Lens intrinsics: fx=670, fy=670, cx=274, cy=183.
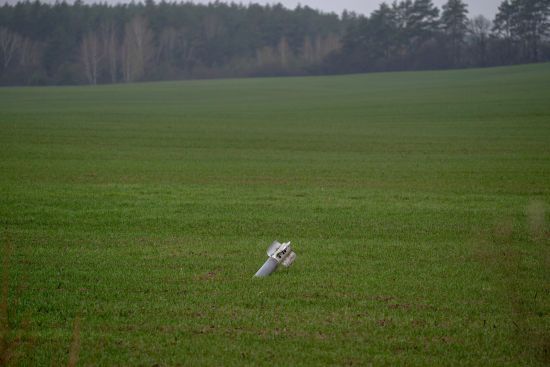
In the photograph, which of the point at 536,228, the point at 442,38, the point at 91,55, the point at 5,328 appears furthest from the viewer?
the point at 91,55

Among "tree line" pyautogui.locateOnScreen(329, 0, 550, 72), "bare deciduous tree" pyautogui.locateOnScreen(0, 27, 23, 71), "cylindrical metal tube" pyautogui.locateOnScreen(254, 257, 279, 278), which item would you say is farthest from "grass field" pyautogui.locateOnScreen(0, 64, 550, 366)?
"bare deciduous tree" pyautogui.locateOnScreen(0, 27, 23, 71)

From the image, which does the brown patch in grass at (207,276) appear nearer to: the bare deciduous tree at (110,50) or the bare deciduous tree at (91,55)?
the bare deciduous tree at (91,55)

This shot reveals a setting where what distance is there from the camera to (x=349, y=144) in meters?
33.2

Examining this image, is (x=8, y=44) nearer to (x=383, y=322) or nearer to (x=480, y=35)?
(x=480, y=35)

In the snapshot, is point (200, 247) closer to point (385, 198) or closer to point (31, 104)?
point (385, 198)

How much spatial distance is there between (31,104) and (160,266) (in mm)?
61041

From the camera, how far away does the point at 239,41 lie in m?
146

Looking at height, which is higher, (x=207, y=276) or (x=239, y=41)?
(x=239, y=41)

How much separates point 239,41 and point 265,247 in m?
139

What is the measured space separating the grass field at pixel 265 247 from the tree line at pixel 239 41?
88.3 meters

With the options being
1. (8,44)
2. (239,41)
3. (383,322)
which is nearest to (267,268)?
(383,322)

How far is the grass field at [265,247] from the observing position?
687 cm

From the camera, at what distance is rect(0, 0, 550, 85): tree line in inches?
4521

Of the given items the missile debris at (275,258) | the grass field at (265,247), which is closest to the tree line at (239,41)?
the grass field at (265,247)
